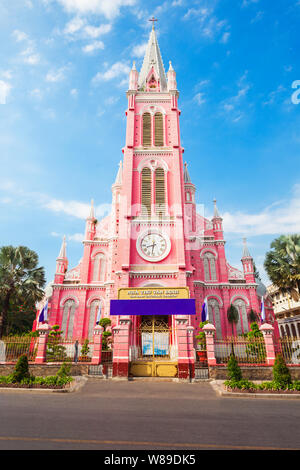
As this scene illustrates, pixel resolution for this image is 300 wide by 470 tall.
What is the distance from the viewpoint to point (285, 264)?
2227cm

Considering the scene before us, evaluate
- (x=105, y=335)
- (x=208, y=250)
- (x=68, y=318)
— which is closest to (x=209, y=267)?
(x=208, y=250)

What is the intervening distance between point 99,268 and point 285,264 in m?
18.0

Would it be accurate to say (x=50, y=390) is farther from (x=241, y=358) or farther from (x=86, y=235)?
(x=86, y=235)

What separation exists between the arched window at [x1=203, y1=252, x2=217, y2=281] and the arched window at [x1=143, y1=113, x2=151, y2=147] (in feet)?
43.7

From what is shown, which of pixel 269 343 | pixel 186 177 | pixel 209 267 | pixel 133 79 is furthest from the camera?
pixel 186 177

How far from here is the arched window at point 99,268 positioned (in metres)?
27.8

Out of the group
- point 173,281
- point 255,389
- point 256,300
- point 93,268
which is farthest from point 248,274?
point 255,389

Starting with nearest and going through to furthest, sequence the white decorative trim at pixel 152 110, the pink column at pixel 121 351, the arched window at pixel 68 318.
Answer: the pink column at pixel 121 351 < the arched window at pixel 68 318 < the white decorative trim at pixel 152 110

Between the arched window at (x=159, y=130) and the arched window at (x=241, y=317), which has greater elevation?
the arched window at (x=159, y=130)

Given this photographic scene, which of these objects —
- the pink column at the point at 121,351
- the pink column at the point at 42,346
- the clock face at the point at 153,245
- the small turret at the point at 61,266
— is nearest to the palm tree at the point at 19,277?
the small turret at the point at 61,266

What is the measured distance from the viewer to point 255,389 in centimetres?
1023

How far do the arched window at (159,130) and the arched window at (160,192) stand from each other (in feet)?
10.5

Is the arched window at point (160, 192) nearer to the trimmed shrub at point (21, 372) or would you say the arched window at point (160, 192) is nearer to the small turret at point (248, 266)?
the small turret at point (248, 266)

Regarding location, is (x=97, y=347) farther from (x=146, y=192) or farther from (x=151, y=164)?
(x=151, y=164)
